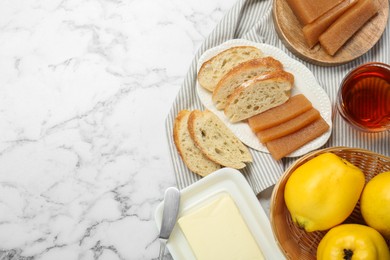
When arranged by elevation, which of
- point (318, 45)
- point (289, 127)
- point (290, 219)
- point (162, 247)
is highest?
point (318, 45)

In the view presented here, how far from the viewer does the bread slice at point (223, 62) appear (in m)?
1.14

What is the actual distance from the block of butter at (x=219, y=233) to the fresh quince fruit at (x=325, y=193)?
0.49 feet

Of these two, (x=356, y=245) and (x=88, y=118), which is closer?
(x=356, y=245)

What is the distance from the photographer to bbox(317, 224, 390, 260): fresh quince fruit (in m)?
0.86

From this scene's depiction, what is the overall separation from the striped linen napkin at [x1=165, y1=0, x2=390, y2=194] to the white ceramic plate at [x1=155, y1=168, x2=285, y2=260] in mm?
38

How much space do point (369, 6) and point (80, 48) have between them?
0.67 m

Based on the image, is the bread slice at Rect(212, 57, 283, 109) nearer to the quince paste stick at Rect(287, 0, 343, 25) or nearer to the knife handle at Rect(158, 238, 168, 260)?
the quince paste stick at Rect(287, 0, 343, 25)

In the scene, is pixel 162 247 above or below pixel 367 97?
below

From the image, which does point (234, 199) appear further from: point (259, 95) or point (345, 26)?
point (345, 26)

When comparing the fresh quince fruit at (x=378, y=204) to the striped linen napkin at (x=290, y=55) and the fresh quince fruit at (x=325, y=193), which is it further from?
the striped linen napkin at (x=290, y=55)

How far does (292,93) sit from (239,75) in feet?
0.43

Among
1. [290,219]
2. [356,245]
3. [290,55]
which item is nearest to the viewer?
[356,245]

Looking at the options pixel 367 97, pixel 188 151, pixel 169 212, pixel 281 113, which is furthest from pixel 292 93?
pixel 169 212

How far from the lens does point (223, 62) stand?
115 centimetres
